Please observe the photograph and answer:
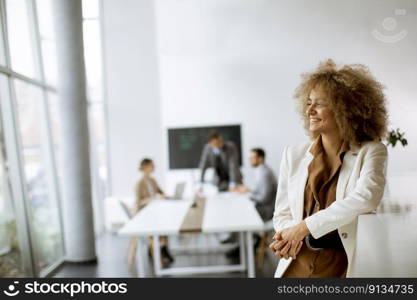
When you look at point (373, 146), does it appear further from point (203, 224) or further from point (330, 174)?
point (203, 224)

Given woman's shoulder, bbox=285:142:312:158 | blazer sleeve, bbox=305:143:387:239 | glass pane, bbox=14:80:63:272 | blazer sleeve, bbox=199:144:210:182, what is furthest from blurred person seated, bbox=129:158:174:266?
blazer sleeve, bbox=305:143:387:239

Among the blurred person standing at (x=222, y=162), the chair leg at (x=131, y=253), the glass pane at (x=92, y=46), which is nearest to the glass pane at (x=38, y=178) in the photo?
the chair leg at (x=131, y=253)

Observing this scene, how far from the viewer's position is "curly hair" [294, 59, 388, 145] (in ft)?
5.75

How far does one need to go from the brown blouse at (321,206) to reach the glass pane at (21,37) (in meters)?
3.47

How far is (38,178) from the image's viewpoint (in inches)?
198

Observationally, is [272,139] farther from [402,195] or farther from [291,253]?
[291,253]

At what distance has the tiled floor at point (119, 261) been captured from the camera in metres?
4.64

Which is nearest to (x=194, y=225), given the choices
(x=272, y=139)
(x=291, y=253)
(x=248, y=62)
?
(x=272, y=139)

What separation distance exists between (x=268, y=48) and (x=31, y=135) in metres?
3.05

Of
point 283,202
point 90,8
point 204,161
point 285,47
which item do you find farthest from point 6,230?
point 283,202

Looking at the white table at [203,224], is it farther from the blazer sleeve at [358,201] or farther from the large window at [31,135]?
the blazer sleeve at [358,201]

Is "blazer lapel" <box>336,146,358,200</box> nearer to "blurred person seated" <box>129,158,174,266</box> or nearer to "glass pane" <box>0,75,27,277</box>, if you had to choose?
"glass pane" <box>0,75,27,277</box>

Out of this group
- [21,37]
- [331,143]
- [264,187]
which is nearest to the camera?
[331,143]

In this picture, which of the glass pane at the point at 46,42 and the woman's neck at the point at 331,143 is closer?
the woman's neck at the point at 331,143
